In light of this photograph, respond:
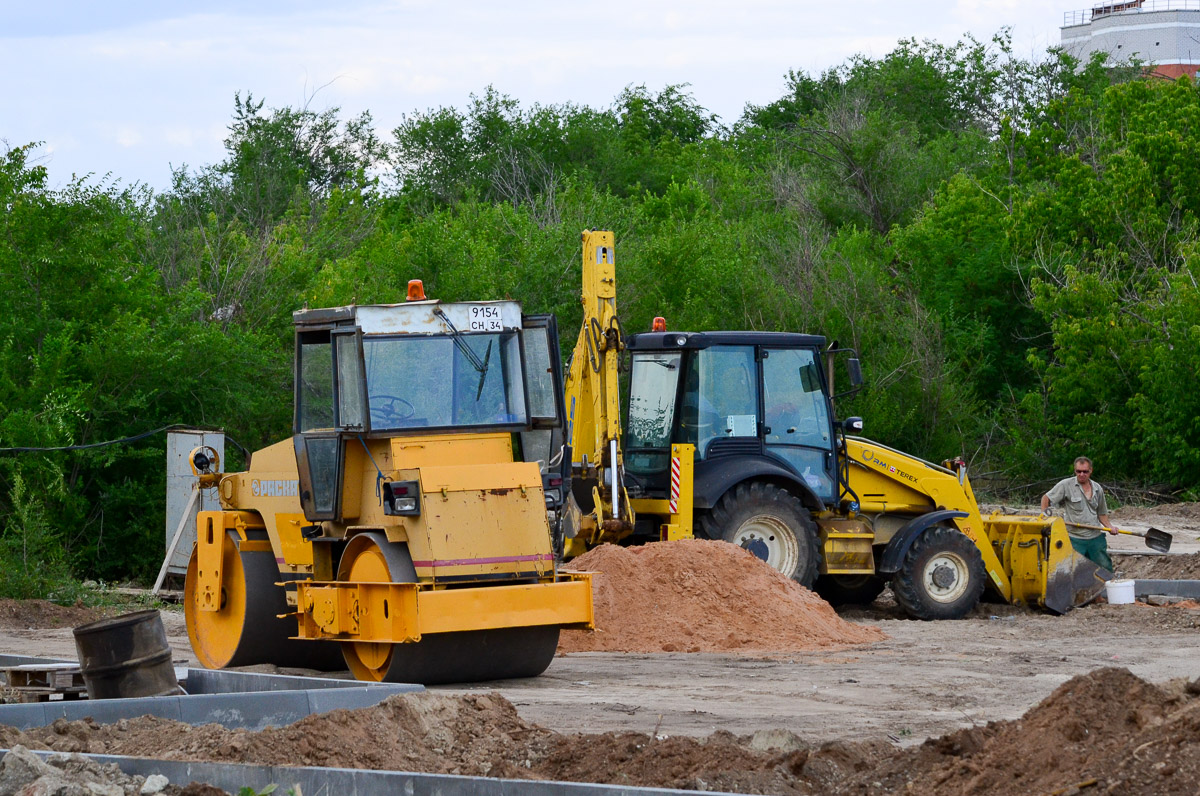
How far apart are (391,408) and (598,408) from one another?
11.4ft

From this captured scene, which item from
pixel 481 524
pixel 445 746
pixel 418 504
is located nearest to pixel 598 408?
pixel 481 524

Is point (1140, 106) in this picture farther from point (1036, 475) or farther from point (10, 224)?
point (10, 224)

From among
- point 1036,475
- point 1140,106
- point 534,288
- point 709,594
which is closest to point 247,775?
point 709,594

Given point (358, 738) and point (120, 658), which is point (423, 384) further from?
point (358, 738)

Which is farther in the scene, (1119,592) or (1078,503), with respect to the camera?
(1078,503)

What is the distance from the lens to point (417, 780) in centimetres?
599

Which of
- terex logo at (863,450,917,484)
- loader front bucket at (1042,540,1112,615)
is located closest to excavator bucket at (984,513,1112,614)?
loader front bucket at (1042,540,1112,615)

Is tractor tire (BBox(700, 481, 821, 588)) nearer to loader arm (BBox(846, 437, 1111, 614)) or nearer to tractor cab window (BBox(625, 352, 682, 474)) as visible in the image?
tractor cab window (BBox(625, 352, 682, 474))

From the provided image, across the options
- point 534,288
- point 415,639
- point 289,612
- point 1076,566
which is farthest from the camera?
point 534,288

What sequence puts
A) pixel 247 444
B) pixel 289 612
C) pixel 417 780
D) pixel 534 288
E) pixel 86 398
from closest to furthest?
pixel 417 780, pixel 289 612, pixel 86 398, pixel 247 444, pixel 534 288

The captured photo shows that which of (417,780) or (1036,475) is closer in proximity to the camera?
(417,780)

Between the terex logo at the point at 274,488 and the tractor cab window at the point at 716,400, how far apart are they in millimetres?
4322

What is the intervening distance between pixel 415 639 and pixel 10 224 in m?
12.1

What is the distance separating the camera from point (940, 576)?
14.0m
